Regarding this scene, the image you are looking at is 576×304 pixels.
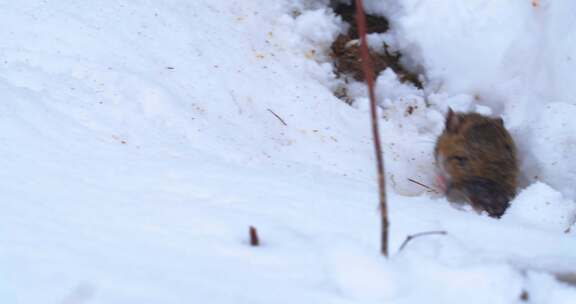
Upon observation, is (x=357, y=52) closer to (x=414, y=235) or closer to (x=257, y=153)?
(x=257, y=153)

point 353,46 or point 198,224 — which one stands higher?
point 353,46

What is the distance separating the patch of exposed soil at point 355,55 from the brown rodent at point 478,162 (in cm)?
66

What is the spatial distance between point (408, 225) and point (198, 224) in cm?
77

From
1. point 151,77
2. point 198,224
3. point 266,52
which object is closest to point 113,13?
point 151,77

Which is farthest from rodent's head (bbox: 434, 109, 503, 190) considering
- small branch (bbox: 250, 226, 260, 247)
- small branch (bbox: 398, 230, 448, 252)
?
small branch (bbox: 250, 226, 260, 247)

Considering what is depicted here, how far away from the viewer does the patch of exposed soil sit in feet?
11.6

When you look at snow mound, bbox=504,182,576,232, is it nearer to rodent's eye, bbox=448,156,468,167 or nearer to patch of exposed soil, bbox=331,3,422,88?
rodent's eye, bbox=448,156,468,167

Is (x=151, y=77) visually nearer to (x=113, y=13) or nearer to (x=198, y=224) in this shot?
(x=113, y=13)

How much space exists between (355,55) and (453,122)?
35.3 inches

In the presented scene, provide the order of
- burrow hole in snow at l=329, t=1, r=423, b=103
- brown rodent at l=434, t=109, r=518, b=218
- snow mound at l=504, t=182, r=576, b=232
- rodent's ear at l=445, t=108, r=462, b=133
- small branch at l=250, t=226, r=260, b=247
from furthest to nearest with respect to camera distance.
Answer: burrow hole in snow at l=329, t=1, r=423, b=103
rodent's ear at l=445, t=108, r=462, b=133
brown rodent at l=434, t=109, r=518, b=218
snow mound at l=504, t=182, r=576, b=232
small branch at l=250, t=226, r=260, b=247

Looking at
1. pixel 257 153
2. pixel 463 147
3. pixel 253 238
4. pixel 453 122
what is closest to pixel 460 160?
pixel 463 147

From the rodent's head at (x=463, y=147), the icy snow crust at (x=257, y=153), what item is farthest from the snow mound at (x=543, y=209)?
the rodent's head at (x=463, y=147)

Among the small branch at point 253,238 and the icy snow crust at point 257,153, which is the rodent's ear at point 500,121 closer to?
the icy snow crust at point 257,153

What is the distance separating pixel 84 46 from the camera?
3.01 meters
